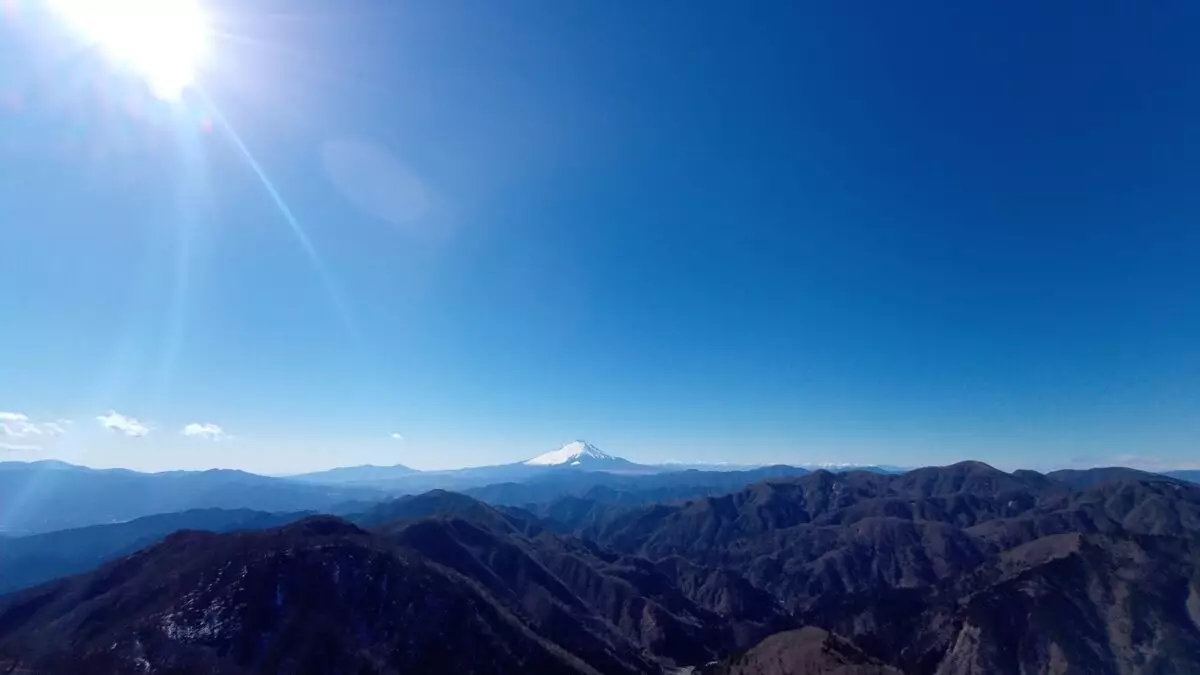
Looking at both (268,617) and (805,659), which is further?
(805,659)

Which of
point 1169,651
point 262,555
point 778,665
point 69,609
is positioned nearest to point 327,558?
point 262,555

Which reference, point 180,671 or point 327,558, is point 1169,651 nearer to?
point 327,558

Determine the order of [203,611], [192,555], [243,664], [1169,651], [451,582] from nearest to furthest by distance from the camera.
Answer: [243,664]
[203,611]
[192,555]
[451,582]
[1169,651]

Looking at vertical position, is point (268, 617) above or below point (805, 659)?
above

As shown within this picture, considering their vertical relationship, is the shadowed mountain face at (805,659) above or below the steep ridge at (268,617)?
below

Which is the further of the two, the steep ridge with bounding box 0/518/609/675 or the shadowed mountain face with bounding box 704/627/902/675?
the shadowed mountain face with bounding box 704/627/902/675

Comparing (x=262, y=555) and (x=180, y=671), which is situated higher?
(x=262, y=555)

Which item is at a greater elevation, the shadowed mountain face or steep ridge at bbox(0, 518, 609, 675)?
steep ridge at bbox(0, 518, 609, 675)

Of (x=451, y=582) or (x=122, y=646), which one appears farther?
(x=451, y=582)

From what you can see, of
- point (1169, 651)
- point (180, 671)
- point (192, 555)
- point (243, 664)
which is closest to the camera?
point (180, 671)

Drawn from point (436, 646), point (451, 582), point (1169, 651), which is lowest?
point (1169, 651)

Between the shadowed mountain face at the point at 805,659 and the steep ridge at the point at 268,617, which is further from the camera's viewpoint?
the shadowed mountain face at the point at 805,659
